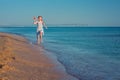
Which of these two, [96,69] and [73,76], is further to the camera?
[96,69]

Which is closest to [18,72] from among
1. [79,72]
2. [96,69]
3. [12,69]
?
[12,69]

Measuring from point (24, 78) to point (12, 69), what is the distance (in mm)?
1223

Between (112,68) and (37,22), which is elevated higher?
(37,22)

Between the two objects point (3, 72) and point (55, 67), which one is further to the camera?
point (55, 67)

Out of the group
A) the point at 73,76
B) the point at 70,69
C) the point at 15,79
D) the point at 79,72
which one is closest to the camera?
the point at 15,79

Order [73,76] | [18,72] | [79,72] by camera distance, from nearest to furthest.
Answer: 1. [18,72]
2. [73,76]
3. [79,72]

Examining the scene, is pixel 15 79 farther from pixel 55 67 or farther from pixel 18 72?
pixel 55 67

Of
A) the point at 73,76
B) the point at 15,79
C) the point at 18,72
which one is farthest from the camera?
the point at 73,76

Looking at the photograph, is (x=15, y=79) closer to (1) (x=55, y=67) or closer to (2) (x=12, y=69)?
(2) (x=12, y=69)

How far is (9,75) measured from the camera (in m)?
9.02

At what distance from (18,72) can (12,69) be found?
0.35 m

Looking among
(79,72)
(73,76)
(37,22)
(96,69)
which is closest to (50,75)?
(73,76)

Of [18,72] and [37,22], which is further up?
[37,22]

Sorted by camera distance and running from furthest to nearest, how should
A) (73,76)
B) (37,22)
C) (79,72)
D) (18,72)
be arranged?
(37,22) < (79,72) < (73,76) < (18,72)
